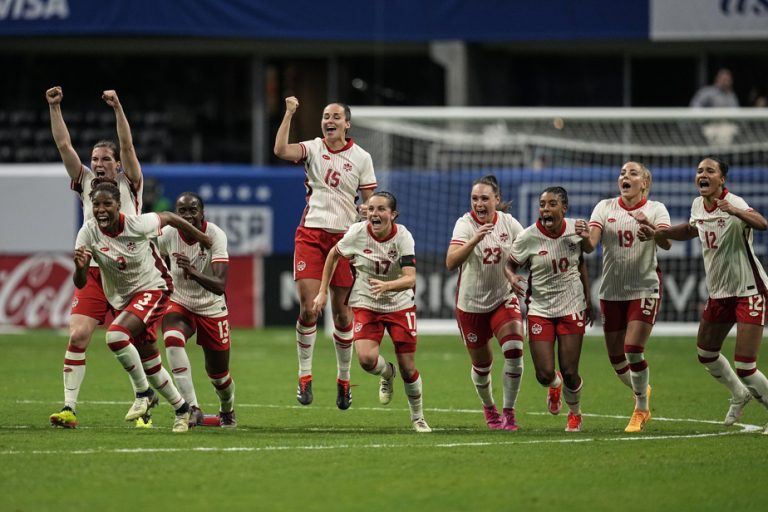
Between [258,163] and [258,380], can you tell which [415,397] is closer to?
[258,380]

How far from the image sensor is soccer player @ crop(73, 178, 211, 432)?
1171 cm

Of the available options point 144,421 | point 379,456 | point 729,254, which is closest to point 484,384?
point 729,254

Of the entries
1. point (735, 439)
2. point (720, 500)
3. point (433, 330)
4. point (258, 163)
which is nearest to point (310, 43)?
point (258, 163)

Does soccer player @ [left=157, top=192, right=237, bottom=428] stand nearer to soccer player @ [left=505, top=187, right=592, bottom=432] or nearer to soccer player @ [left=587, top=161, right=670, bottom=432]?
soccer player @ [left=505, top=187, right=592, bottom=432]

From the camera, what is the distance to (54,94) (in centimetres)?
1238

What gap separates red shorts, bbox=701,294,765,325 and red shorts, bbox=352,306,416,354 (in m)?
2.64

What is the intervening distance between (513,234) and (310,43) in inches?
745

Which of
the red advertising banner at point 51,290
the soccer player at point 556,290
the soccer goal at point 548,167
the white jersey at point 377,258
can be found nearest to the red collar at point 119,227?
the white jersey at point 377,258

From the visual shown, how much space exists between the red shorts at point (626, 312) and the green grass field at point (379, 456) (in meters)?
0.93

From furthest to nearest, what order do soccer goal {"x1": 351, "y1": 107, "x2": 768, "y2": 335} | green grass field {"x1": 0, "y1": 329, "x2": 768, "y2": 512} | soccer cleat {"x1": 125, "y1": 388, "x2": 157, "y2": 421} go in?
1. soccer goal {"x1": 351, "y1": 107, "x2": 768, "y2": 335}
2. soccer cleat {"x1": 125, "y1": 388, "x2": 157, "y2": 421}
3. green grass field {"x1": 0, "y1": 329, "x2": 768, "y2": 512}

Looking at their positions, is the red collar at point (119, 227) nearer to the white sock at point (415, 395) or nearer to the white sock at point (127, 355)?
the white sock at point (127, 355)

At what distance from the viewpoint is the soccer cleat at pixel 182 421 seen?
11.9m

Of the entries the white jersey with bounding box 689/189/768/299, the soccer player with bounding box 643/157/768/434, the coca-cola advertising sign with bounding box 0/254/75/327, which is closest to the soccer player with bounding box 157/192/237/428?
the soccer player with bounding box 643/157/768/434

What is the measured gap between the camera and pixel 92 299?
41.1 feet
